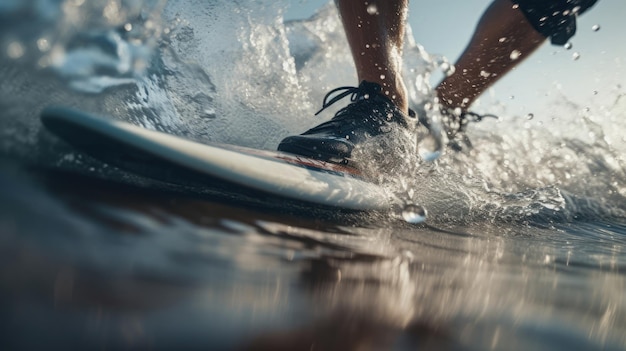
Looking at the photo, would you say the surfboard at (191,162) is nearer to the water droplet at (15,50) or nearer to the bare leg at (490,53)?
→ the water droplet at (15,50)

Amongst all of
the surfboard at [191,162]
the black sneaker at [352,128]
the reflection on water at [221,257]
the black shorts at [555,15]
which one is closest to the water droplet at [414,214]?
the reflection on water at [221,257]

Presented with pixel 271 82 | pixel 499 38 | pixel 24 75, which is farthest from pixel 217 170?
pixel 271 82

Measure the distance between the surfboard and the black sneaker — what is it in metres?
0.20

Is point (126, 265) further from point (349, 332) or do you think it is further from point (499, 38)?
point (499, 38)

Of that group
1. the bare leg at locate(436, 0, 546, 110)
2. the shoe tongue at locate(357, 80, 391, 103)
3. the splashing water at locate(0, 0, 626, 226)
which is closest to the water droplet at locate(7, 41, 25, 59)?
the splashing water at locate(0, 0, 626, 226)

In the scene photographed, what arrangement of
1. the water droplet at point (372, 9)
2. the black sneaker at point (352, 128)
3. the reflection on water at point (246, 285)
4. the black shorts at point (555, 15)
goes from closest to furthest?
the reflection on water at point (246, 285) → the black sneaker at point (352, 128) → the water droplet at point (372, 9) → the black shorts at point (555, 15)

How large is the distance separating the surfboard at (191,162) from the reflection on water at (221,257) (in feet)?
0.10

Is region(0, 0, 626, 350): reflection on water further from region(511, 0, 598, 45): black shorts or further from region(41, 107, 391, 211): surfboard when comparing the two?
region(511, 0, 598, 45): black shorts

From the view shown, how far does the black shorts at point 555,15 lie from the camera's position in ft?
5.74

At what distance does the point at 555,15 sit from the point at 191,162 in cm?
185

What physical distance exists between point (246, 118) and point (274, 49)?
1.69 feet

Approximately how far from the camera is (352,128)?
134 cm

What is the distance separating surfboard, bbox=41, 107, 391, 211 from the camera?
616 millimetres

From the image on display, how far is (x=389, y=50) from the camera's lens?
1.59m
